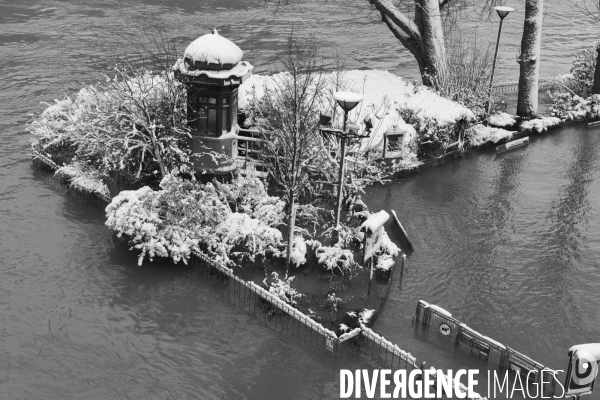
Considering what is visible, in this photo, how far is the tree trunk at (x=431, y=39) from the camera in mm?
30719

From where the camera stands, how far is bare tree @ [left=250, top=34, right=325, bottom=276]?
1891 cm

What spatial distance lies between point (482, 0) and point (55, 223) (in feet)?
134

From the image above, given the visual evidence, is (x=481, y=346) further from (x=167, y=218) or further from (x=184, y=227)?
(x=167, y=218)

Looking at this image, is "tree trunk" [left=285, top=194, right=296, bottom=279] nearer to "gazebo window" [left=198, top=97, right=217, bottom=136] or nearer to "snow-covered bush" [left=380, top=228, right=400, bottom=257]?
"snow-covered bush" [left=380, top=228, right=400, bottom=257]

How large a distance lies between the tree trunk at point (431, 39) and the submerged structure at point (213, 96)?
36.7 feet

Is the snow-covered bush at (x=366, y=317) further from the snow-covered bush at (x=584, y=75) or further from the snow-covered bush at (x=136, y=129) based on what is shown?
the snow-covered bush at (x=584, y=75)

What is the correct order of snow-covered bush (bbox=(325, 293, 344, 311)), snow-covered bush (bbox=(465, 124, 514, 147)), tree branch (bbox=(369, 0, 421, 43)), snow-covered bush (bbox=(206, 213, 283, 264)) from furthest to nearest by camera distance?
tree branch (bbox=(369, 0, 421, 43)) → snow-covered bush (bbox=(465, 124, 514, 147)) → snow-covered bush (bbox=(206, 213, 283, 264)) → snow-covered bush (bbox=(325, 293, 344, 311))

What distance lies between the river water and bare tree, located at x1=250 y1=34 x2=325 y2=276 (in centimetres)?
299

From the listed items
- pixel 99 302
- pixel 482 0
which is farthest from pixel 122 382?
pixel 482 0

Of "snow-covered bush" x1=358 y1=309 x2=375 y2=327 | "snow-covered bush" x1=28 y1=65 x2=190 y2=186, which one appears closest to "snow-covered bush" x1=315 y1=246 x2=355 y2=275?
"snow-covered bush" x1=358 y1=309 x2=375 y2=327

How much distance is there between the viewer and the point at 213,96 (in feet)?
71.1

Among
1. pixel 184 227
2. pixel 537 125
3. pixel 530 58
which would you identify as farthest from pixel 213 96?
pixel 530 58

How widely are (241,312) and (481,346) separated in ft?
17.9

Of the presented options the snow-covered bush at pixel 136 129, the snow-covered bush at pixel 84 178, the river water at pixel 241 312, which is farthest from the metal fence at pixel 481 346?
the snow-covered bush at pixel 84 178
